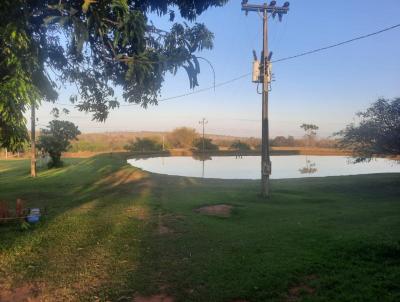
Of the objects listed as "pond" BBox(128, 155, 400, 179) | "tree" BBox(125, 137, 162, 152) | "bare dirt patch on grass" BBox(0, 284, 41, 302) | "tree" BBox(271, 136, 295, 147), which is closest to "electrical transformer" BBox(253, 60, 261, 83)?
"bare dirt patch on grass" BBox(0, 284, 41, 302)

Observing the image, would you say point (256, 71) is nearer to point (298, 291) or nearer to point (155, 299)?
point (298, 291)

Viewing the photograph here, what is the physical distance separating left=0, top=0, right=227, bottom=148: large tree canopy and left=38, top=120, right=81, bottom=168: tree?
19997 mm

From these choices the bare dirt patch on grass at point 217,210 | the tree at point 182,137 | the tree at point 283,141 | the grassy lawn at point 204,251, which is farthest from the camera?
the tree at point 283,141

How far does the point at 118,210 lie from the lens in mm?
14125

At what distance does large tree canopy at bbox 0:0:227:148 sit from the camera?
6805mm

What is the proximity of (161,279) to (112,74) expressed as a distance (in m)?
6.20

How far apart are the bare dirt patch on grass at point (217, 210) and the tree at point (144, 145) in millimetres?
57167

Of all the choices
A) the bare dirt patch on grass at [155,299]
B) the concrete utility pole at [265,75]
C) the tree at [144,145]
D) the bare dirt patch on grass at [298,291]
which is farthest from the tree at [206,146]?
the bare dirt patch on grass at [155,299]

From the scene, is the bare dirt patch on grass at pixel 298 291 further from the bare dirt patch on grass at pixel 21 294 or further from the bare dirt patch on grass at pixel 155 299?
the bare dirt patch on grass at pixel 21 294

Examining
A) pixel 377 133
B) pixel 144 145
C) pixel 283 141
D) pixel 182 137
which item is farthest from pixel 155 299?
pixel 283 141

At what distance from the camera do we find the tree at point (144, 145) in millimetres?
71900

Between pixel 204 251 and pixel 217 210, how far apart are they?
211 inches

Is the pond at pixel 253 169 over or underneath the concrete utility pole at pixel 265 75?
underneath

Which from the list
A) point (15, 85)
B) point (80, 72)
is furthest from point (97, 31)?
point (80, 72)
